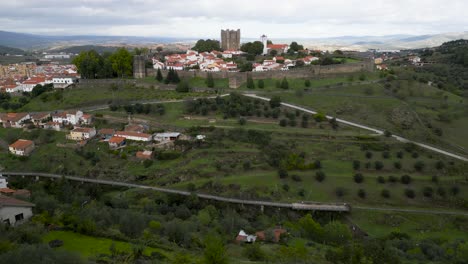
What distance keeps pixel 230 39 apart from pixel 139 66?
1909 cm

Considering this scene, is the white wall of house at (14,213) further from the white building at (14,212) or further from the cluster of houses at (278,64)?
the cluster of houses at (278,64)

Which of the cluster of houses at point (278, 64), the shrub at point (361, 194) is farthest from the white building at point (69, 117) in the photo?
the shrub at point (361, 194)

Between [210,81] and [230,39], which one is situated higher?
[230,39]

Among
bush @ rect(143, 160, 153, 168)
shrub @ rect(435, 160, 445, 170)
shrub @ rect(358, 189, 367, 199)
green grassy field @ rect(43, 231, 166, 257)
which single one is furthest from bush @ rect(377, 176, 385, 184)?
green grassy field @ rect(43, 231, 166, 257)

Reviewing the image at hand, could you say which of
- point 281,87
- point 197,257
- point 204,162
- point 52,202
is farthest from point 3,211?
point 281,87

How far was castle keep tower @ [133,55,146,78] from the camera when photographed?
47531 mm

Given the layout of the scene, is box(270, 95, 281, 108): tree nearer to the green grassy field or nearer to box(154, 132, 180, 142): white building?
box(154, 132, 180, 142): white building

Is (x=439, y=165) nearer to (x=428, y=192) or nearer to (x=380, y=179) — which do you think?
(x=428, y=192)

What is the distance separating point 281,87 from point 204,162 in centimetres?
1696

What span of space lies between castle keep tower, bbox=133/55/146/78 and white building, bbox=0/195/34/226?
114 feet

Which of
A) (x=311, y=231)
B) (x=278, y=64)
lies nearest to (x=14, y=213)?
(x=311, y=231)

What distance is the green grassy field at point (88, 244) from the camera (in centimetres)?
1193

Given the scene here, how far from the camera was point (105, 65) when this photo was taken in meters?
47.8

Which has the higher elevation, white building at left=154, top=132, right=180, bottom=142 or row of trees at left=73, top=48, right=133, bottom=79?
row of trees at left=73, top=48, right=133, bottom=79
